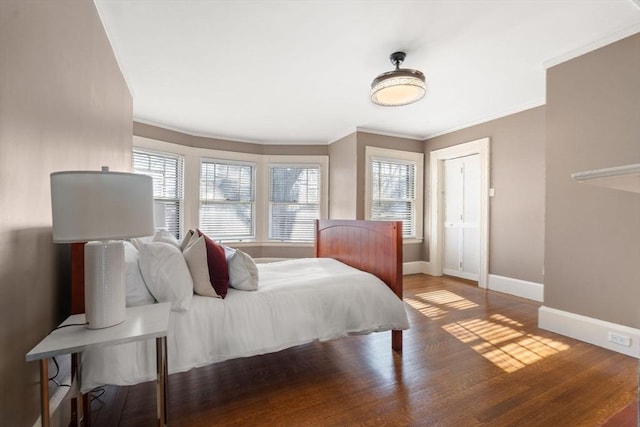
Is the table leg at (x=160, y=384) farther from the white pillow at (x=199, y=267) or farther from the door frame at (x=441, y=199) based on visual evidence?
the door frame at (x=441, y=199)

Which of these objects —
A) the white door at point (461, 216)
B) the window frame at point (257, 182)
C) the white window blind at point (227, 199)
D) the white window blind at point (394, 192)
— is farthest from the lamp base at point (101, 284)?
the white door at point (461, 216)

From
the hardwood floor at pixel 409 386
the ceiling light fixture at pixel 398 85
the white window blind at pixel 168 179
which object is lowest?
the hardwood floor at pixel 409 386

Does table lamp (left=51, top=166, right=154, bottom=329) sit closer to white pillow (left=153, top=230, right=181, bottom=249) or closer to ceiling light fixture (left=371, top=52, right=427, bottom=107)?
white pillow (left=153, top=230, right=181, bottom=249)

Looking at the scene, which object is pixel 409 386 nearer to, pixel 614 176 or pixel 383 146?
pixel 614 176

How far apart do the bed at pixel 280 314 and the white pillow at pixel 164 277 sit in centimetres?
7

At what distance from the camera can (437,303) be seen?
333 cm

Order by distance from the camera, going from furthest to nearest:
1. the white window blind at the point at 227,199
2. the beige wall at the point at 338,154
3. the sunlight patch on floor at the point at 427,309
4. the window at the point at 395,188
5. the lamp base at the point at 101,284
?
1. the white window blind at the point at 227,199
2. the window at the point at 395,188
3. the beige wall at the point at 338,154
4. the sunlight patch on floor at the point at 427,309
5. the lamp base at the point at 101,284

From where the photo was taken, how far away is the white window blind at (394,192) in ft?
15.4

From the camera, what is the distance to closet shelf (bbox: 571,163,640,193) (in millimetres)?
441

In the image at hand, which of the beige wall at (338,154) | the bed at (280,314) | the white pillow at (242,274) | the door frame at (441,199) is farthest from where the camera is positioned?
the beige wall at (338,154)

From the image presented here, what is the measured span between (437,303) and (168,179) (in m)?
4.10

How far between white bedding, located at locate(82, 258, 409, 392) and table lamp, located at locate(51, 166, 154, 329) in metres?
0.33

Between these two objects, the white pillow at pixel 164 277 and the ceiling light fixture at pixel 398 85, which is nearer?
the white pillow at pixel 164 277

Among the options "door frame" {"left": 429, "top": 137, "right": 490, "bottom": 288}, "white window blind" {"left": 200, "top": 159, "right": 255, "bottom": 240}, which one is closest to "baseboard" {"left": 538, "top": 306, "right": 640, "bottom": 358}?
"door frame" {"left": 429, "top": 137, "right": 490, "bottom": 288}
